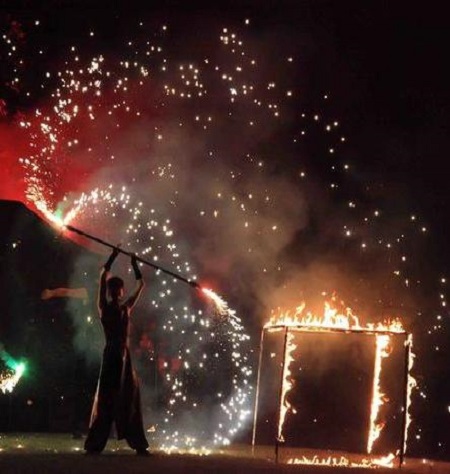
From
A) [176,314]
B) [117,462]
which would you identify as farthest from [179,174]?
[117,462]

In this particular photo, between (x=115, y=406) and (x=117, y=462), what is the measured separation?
1.09 metres

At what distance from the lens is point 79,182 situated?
53.4ft

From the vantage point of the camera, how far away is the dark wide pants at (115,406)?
9164 mm

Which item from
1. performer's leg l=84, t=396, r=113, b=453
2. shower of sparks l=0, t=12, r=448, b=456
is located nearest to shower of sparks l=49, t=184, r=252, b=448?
shower of sparks l=0, t=12, r=448, b=456

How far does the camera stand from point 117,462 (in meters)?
8.23

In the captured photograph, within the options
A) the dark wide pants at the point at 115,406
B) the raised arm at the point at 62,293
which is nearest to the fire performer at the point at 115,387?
the dark wide pants at the point at 115,406

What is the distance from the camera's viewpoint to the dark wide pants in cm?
916

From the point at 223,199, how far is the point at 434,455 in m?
5.56

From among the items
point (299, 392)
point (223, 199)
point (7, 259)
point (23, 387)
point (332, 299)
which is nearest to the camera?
point (7, 259)

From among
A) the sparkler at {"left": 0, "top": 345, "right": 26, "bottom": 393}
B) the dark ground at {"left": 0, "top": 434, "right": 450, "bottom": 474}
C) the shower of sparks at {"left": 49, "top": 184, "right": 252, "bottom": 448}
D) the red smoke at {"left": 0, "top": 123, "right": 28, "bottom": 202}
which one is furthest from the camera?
the red smoke at {"left": 0, "top": 123, "right": 28, "bottom": 202}

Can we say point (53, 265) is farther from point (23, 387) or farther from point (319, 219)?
point (319, 219)

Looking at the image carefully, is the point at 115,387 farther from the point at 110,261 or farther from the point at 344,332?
the point at 344,332

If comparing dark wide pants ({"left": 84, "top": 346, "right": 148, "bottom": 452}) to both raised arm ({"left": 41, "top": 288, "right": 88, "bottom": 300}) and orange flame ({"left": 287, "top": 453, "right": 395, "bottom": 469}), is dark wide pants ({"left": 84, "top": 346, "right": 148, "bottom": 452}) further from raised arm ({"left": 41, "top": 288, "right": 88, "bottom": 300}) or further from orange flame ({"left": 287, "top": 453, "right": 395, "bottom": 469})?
raised arm ({"left": 41, "top": 288, "right": 88, "bottom": 300})

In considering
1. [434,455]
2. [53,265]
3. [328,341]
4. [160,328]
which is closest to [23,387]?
[53,265]
